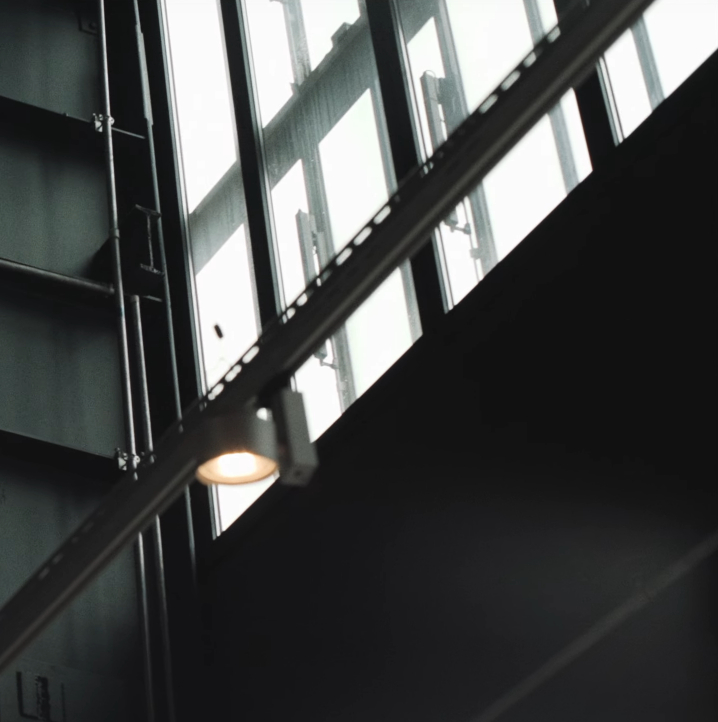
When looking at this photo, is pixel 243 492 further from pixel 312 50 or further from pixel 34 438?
pixel 312 50

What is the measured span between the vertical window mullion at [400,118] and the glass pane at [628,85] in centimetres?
99

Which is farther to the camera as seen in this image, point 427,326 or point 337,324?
point 427,326

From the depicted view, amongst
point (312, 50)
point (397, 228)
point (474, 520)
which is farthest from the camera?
point (312, 50)

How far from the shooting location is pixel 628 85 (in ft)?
17.3

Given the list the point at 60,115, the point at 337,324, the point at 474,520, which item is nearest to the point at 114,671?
the point at 474,520

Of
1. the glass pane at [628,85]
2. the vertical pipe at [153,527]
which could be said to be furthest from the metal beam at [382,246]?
the vertical pipe at [153,527]

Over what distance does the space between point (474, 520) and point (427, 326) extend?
0.89 meters

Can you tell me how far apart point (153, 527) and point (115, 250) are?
1.41m

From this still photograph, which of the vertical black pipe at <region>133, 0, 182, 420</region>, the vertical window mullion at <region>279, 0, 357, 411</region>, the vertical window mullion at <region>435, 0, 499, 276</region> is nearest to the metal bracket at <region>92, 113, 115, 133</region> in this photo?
the vertical black pipe at <region>133, 0, 182, 420</region>

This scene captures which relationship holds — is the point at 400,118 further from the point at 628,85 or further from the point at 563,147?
the point at 628,85

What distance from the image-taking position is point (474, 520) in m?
5.38

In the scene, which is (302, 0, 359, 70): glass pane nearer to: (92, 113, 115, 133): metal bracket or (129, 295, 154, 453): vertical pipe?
(92, 113, 115, 133): metal bracket

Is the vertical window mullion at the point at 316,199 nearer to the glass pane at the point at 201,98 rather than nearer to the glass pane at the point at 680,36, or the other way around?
the glass pane at the point at 201,98

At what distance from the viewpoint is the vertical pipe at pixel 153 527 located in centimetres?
641
